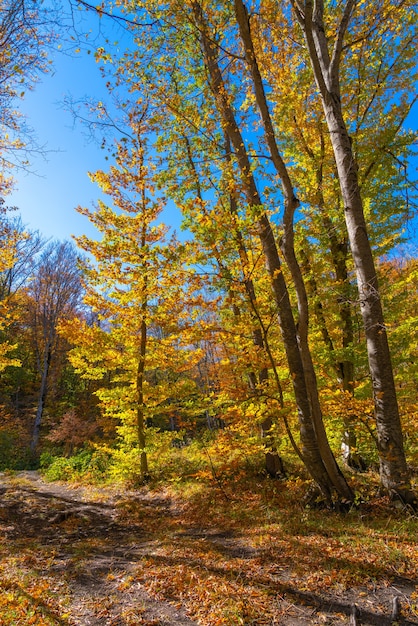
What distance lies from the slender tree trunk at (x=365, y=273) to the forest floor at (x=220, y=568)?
29.2 inches

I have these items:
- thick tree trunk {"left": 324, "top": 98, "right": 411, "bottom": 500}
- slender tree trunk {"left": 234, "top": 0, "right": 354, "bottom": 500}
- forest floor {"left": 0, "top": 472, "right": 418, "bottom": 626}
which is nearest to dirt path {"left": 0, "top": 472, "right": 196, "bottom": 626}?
forest floor {"left": 0, "top": 472, "right": 418, "bottom": 626}

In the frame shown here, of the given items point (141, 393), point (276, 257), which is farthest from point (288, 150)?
point (141, 393)

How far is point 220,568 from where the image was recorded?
3979 mm

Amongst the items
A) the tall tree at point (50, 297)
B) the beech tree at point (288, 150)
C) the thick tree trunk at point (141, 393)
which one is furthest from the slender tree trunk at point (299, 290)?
the tall tree at point (50, 297)

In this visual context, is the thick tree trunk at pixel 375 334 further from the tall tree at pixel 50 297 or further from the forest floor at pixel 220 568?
the tall tree at pixel 50 297

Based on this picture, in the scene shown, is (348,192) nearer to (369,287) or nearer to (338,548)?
(369,287)

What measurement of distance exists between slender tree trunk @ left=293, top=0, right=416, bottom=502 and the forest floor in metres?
0.74

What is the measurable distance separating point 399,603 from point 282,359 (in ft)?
16.6

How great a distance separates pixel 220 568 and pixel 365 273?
15.2 ft

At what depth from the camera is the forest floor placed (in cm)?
306

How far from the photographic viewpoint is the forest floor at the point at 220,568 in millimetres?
3059

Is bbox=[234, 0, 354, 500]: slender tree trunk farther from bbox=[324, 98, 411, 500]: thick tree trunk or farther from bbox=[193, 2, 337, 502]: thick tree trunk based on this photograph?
bbox=[324, 98, 411, 500]: thick tree trunk

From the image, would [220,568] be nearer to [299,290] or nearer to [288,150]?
[299,290]

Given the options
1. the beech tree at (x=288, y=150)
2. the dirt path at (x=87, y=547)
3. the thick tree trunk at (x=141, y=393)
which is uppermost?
the beech tree at (x=288, y=150)
